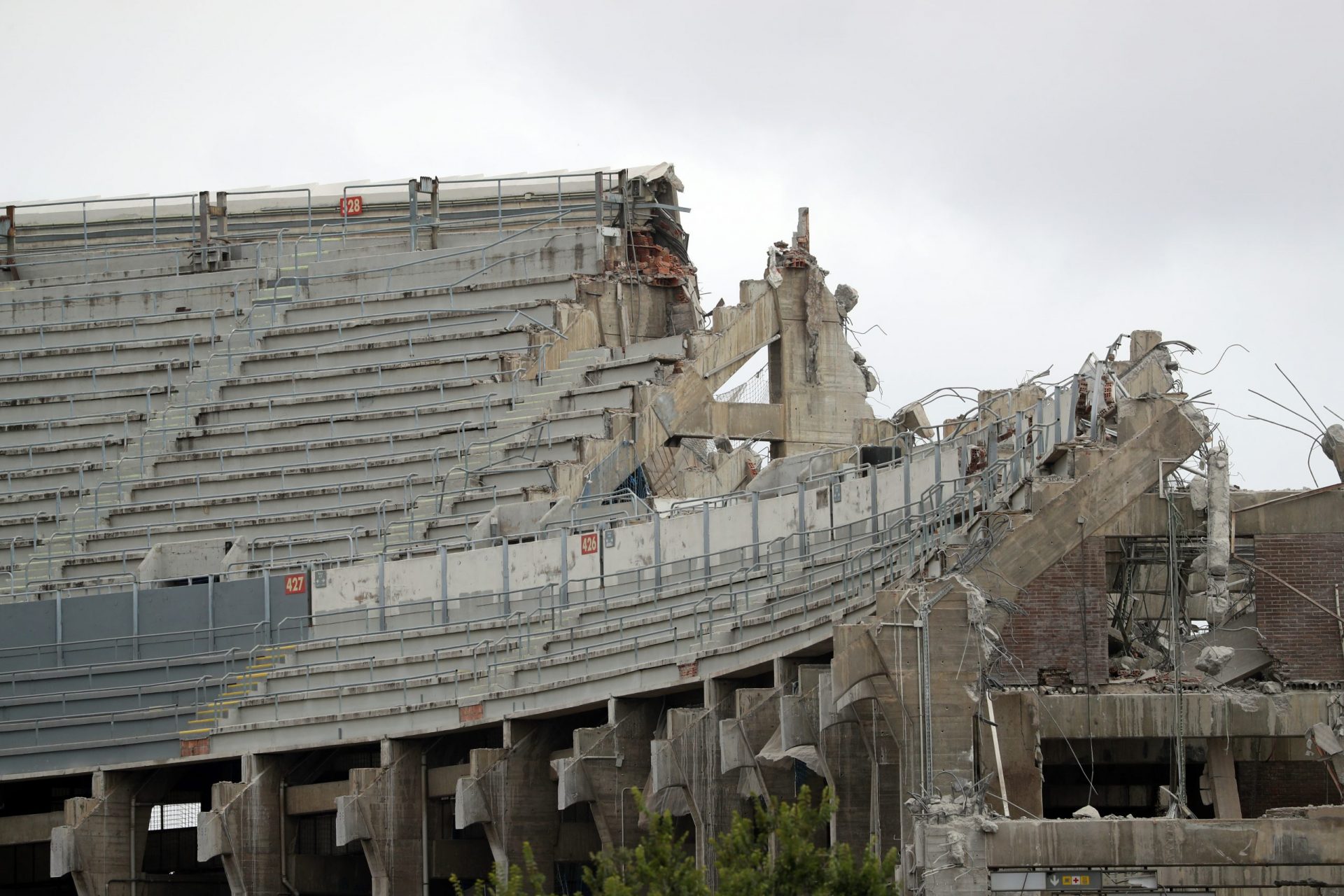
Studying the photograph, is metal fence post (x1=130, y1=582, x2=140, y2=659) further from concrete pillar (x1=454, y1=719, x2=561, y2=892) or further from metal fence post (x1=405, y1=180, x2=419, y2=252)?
metal fence post (x1=405, y1=180, x2=419, y2=252)

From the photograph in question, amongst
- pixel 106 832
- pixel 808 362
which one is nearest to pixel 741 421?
pixel 808 362

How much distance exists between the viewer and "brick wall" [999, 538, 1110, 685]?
33.2 metres

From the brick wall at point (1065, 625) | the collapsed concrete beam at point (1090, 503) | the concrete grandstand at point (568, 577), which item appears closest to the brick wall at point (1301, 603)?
the concrete grandstand at point (568, 577)

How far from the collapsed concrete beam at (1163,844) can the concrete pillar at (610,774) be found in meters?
11.7

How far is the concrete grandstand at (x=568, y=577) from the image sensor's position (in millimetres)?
32625

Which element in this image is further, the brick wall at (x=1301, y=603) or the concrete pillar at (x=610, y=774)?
the concrete pillar at (x=610, y=774)

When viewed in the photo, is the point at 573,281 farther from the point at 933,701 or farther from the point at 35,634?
the point at 933,701

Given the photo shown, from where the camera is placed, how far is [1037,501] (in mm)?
32875

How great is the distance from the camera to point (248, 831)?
4141cm

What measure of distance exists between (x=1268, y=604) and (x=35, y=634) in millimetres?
21081

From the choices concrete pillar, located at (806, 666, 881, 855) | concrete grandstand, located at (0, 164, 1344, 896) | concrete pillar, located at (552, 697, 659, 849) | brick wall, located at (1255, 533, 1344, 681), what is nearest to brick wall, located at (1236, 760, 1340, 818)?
concrete grandstand, located at (0, 164, 1344, 896)

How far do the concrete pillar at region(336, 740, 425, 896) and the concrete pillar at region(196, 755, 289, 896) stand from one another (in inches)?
59.5

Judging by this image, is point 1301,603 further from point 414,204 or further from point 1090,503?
point 414,204

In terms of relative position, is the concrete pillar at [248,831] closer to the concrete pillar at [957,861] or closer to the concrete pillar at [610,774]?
the concrete pillar at [610,774]
